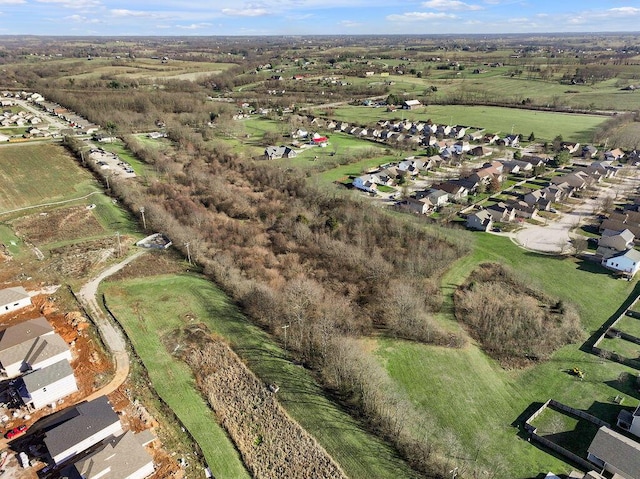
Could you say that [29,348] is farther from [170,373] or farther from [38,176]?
[38,176]

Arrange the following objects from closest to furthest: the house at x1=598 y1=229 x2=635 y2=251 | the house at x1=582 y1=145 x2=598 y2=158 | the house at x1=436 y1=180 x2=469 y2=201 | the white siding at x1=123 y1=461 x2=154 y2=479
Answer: the white siding at x1=123 y1=461 x2=154 y2=479
the house at x1=598 y1=229 x2=635 y2=251
the house at x1=436 y1=180 x2=469 y2=201
the house at x1=582 y1=145 x2=598 y2=158

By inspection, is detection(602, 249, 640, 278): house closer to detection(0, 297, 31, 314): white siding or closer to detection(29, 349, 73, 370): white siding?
detection(29, 349, 73, 370): white siding

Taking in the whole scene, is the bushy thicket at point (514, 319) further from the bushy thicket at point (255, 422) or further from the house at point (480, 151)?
the house at point (480, 151)

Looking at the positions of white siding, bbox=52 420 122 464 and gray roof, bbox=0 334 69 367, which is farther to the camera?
gray roof, bbox=0 334 69 367

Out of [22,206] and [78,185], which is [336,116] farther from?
[22,206]

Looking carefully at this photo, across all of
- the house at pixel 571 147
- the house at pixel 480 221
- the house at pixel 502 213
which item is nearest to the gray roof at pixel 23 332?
the house at pixel 480 221

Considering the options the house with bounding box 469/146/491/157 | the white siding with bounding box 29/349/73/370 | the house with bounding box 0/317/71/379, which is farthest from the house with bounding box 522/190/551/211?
the house with bounding box 0/317/71/379

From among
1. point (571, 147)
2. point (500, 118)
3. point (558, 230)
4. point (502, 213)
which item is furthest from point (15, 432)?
point (500, 118)

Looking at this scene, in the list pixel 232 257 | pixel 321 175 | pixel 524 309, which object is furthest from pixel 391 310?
pixel 321 175
